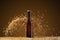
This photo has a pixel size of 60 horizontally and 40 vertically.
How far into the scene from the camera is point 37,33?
4.05ft

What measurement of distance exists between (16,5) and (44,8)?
32 centimetres

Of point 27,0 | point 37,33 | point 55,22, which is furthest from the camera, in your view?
point 27,0

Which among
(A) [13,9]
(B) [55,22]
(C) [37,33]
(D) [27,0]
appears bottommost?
(C) [37,33]

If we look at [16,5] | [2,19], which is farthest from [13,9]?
[2,19]

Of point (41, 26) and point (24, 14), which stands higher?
point (24, 14)

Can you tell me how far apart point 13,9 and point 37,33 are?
408mm

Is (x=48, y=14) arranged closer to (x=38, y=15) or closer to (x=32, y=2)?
(x=38, y=15)

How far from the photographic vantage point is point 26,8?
4.63 feet

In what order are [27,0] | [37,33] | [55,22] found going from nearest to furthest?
[37,33] < [55,22] < [27,0]

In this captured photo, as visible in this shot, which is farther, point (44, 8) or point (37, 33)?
point (44, 8)

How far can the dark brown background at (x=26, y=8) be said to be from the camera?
136 cm

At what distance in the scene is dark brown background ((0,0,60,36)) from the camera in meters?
1.36

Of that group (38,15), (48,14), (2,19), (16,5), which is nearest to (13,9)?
(16,5)

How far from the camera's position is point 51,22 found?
52.9 inches
